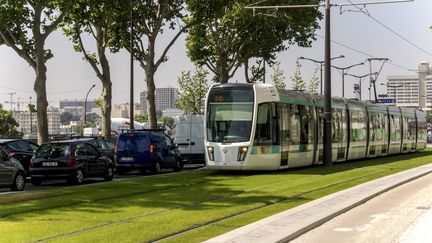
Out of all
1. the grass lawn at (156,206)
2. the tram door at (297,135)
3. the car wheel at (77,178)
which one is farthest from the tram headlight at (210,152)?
the car wheel at (77,178)

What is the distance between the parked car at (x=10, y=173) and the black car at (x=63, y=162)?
180 cm

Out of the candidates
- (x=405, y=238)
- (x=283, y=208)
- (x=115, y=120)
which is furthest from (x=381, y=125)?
(x=115, y=120)

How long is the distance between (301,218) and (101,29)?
89.9 ft

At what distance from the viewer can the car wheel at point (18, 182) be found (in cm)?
1867

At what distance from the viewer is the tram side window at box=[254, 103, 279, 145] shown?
2288 centimetres

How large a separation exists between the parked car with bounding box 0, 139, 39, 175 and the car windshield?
2.74m

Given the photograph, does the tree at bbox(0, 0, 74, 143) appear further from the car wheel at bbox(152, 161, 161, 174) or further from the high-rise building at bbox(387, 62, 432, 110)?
the high-rise building at bbox(387, 62, 432, 110)

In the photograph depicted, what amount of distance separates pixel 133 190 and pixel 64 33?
72.8 feet

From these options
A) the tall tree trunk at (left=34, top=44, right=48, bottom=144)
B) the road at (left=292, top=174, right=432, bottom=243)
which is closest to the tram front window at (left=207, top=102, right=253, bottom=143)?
the road at (left=292, top=174, right=432, bottom=243)

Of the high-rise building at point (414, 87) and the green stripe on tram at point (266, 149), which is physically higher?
the high-rise building at point (414, 87)

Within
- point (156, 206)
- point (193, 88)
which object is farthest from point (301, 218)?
point (193, 88)

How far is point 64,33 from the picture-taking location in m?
37.8

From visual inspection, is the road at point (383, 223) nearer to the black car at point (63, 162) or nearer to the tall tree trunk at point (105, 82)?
the black car at point (63, 162)

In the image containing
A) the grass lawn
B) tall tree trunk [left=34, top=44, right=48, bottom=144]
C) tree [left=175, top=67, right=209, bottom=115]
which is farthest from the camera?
tree [left=175, top=67, right=209, bottom=115]
